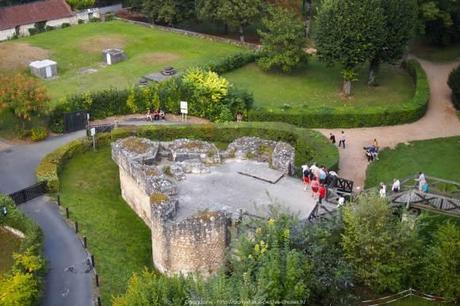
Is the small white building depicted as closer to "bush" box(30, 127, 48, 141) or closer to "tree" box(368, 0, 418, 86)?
"bush" box(30, 127, 48, 141)

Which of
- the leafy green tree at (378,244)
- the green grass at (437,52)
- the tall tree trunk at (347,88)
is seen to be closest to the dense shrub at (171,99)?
the tall tree trunk at (347,88)

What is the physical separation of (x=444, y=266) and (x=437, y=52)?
41.1 metres

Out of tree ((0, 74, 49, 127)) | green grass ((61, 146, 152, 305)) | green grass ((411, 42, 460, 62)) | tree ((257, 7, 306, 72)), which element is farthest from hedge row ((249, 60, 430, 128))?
green grass ((411, 42, 460, 62))

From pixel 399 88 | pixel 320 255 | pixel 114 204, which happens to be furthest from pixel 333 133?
pixel 320 255

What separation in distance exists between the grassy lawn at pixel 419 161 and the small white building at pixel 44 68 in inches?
1266

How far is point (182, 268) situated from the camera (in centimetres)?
2809

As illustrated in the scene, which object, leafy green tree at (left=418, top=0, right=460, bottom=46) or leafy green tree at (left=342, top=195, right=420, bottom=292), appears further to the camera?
leafy green tree at (left=418, top=0, right=460, bottom=46)

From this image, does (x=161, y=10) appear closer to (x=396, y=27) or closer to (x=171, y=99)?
(x=171, y=99)

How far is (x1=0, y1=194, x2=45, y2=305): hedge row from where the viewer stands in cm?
2497

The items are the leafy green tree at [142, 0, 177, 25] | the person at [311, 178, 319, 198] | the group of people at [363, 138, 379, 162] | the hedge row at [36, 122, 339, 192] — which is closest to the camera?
the person at [311, 178, 319, 198]

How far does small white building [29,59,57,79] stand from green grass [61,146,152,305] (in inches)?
727

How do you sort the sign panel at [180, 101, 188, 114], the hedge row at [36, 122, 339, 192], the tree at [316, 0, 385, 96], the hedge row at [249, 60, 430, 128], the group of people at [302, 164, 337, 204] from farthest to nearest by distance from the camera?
the tree at [316, 0, 385, 96], the hedge row at [249, 60, 430, 128], the sign panel at [180, 101, 188, 114], the hedge row at [36, 122, 339, 192], the group of people at [302, 164, 337, 204]

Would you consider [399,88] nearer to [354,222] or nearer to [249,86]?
[249,86]

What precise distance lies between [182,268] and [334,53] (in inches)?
1083
